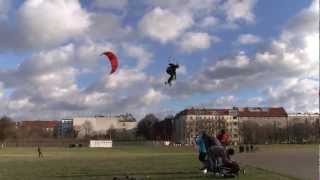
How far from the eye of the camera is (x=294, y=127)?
174m

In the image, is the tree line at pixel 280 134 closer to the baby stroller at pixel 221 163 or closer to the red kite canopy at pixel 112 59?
the red kite canopy at pixel 112 59

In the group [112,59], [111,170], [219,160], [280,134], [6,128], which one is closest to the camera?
[219,160]

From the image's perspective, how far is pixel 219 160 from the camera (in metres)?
19.5

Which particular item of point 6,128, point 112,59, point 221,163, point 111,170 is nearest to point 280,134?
point 6,128

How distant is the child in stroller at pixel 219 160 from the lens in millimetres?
19516

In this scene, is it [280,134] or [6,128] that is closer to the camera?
[6,128]

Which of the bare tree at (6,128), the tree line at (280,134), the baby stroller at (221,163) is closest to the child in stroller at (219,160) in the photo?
the baby stroller at (221,163)

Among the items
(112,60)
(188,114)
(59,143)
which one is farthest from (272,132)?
(112,60)

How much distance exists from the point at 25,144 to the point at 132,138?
1832 inches

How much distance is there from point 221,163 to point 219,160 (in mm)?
128

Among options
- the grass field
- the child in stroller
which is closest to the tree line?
the grass field

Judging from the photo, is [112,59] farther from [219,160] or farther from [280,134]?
[280,134]

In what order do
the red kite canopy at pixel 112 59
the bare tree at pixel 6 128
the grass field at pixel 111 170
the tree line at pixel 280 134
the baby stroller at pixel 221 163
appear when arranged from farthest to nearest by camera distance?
the tree line at pixel 280 134
the bare tree at pixel 6 128
the red kite canopy at pixel 112 59
the grass field at pixel 111 170
the baby stroller at pixel 221 163

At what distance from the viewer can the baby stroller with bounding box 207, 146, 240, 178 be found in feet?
64.0
